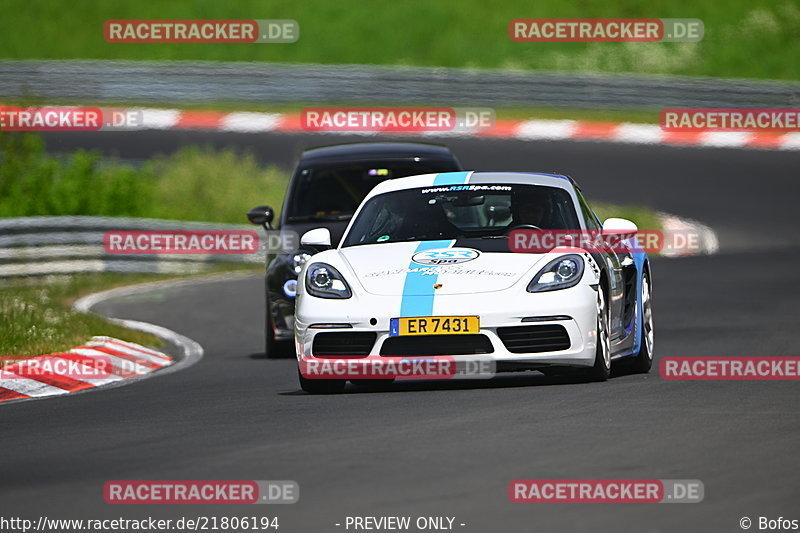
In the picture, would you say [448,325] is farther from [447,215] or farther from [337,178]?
[337,178]

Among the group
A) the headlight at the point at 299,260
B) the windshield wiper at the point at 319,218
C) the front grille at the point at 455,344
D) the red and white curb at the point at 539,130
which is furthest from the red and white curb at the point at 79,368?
the red and white curb at the point at 539,130

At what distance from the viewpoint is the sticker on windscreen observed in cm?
969

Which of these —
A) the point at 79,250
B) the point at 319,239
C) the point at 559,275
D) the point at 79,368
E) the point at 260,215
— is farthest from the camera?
the point at 79,250

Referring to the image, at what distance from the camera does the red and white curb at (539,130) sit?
2955cm

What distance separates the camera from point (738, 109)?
29.6 m

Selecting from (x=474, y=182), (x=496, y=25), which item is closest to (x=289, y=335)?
(x=474, y=182)

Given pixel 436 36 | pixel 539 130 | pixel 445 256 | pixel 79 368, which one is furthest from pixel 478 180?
pixel 436 36

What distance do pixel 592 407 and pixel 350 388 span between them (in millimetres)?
2244

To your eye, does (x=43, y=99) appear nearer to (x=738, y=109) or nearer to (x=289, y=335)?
(x=738, y=109)

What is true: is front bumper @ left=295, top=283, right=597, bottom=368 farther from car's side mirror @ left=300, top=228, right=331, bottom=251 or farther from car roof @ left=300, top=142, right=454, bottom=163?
car roof @ left=300, top=142, right=454, bottom=163

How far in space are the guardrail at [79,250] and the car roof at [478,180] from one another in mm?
9578

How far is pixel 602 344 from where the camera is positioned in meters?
9.68

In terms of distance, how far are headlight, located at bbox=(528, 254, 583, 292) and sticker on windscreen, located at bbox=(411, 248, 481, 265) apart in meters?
0.43

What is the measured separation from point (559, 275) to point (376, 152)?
17.3ft
